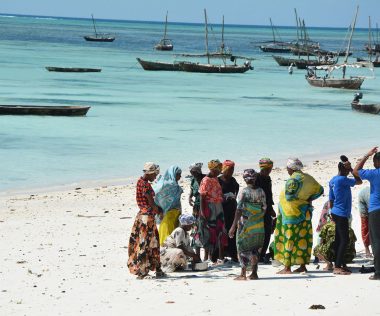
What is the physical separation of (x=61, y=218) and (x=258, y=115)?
24.9m

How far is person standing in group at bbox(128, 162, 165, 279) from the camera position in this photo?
9367mm

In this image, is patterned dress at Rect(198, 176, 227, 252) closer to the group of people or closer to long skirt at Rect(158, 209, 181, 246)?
the group of people

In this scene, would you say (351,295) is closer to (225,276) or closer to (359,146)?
(225,276)

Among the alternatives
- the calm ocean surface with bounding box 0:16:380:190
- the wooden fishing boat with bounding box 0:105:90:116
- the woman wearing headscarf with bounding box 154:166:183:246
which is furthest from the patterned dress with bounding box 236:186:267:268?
the wooden fishing boat with bounding box 0:105:90:116

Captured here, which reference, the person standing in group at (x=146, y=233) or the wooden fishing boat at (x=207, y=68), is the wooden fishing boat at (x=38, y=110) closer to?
the person standing in group at (x=146, y=233)

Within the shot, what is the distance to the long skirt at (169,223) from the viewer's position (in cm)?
1019

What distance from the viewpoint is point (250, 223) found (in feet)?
30.4

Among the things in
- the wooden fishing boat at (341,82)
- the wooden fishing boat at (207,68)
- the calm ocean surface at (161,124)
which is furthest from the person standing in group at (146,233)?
the wooden fishing boat at (207,68)

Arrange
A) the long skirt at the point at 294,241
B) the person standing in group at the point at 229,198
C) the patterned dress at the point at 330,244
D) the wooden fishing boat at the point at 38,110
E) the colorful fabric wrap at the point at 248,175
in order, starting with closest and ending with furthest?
the colorful fabric wrap at the point at 248,175, the long skirt at the point at 294,241, the patterned dress at the point at 330,244, the person standing in group at the point at 229,198, the wooden fishing boat at the point at 38,110

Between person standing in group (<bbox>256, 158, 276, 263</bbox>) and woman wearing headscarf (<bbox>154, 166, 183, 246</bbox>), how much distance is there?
842 millimetres

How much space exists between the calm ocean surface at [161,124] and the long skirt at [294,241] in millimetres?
10706

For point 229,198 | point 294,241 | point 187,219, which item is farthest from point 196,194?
point 294,241

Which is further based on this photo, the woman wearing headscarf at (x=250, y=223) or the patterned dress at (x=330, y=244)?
the patterned dress at (x=330, y=244)

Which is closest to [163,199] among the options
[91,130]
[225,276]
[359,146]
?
[225,276]
